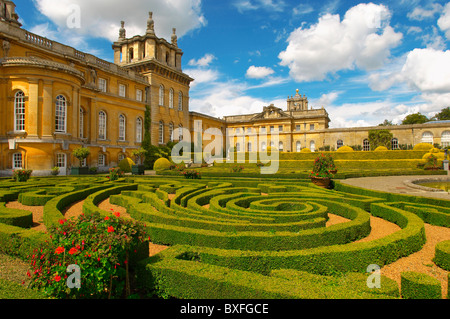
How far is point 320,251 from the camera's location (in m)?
4.10

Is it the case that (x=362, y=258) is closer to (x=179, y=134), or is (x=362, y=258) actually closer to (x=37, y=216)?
(x=37, y=216)

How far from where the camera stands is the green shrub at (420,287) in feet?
10.2

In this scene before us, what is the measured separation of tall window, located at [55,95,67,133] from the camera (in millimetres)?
21203

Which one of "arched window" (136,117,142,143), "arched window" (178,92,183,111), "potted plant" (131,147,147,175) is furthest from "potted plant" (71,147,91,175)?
"arched window" (178,92,183,111)

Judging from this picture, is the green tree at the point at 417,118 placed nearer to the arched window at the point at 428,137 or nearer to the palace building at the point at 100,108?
the arched window at the point at 428,137

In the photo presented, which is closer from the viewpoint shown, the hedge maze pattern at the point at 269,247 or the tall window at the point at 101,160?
the hedge maze pattern at the point at 269,247

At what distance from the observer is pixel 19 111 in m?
20.1

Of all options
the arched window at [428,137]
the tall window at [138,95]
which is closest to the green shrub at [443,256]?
the tall window at [138,95]

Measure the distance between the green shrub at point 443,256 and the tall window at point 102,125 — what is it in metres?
28.4

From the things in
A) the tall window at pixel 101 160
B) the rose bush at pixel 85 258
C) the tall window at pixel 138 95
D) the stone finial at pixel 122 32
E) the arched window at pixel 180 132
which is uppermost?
the stone finial at pixel 122 32

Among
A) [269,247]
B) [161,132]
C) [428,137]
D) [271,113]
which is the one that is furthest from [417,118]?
[269,247]

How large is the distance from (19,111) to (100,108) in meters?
7.77

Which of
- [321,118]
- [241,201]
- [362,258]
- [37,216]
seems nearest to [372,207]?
[241,201]

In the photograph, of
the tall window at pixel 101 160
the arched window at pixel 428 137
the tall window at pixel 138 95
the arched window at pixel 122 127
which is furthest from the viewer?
the arched window at pixel 428 137
